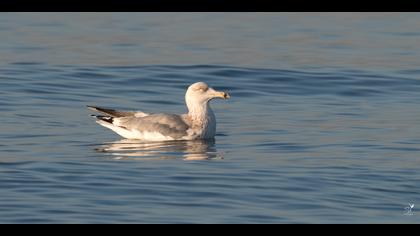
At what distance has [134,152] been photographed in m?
19.9

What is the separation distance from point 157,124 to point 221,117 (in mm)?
2739

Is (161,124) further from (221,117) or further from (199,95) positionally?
(221,117)

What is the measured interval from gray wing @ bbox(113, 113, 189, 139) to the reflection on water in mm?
194

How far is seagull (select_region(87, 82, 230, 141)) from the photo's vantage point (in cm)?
2120

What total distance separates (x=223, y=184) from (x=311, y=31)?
18.0m

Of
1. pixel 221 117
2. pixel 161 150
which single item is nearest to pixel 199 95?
pixel 221 117

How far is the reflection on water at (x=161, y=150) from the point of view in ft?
63.5

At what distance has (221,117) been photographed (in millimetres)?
23672

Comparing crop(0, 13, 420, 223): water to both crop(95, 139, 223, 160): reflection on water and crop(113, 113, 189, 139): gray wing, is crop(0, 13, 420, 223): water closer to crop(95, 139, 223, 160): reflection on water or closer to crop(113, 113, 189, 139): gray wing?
crop(95, 139, 223, 160): reflection on water

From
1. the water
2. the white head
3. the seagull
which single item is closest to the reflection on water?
the water

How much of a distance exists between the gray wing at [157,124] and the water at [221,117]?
295 mm
